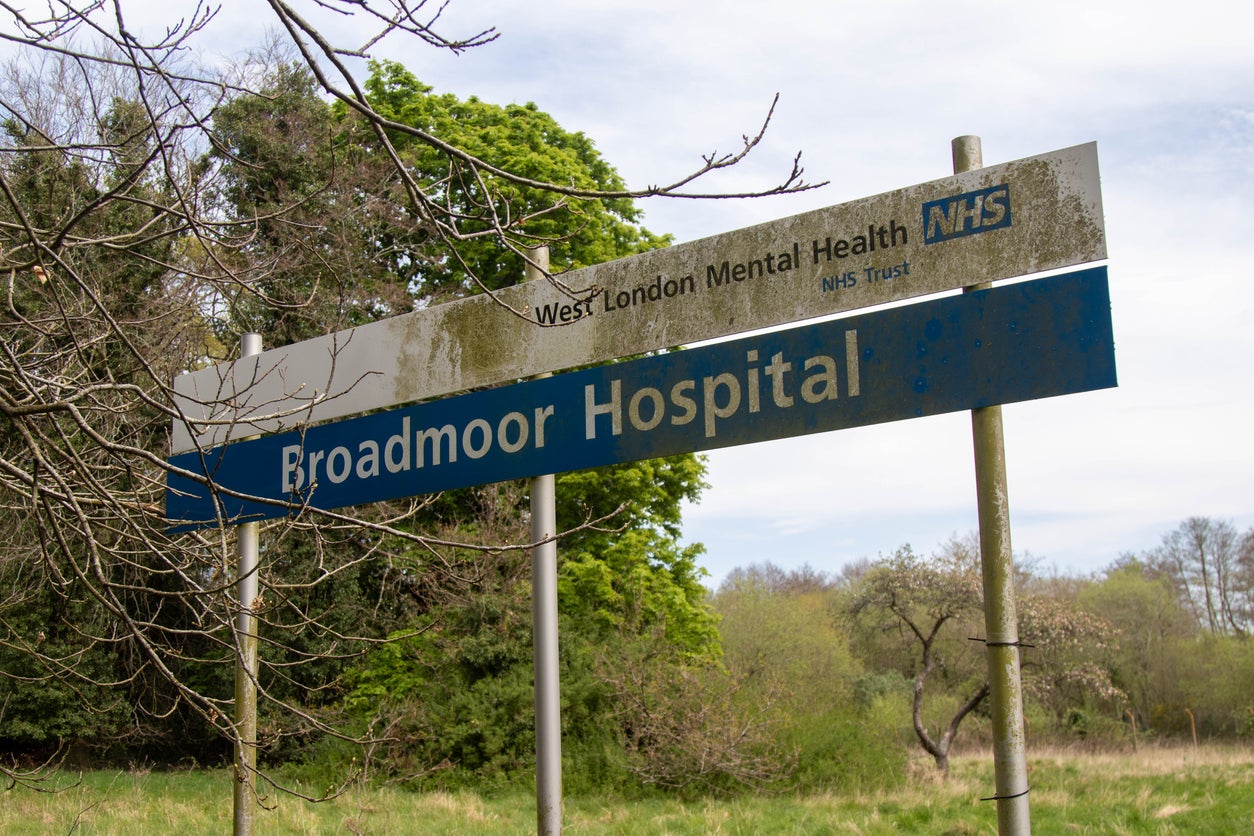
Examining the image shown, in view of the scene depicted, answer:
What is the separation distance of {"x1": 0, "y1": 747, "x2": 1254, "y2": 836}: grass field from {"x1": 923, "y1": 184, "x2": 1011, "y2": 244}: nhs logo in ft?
25.0

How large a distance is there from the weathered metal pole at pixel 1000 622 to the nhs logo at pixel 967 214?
5.2 inches

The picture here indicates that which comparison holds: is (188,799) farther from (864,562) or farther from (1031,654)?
(864,562)

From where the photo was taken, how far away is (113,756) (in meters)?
22.1

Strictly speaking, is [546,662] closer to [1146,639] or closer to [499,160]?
[499,160]

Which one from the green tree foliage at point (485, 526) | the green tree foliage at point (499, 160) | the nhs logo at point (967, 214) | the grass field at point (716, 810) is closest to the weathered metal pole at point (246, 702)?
the nhs logo at point (967, 214)

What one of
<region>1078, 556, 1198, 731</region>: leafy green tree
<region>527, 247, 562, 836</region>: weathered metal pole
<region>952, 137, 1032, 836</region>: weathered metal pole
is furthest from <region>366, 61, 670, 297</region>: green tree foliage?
<region>1078, 556, 1198, 731</region>: leafy green tree

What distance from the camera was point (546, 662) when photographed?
15.3 ft

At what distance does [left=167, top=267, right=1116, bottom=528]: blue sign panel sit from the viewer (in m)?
3.64

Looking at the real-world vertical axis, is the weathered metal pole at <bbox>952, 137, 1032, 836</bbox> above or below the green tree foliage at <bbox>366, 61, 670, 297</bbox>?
below

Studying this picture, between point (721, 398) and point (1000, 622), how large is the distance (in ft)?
4.36

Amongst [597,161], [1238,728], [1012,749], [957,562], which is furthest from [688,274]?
[1238,728]

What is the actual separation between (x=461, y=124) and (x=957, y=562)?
44.6ft

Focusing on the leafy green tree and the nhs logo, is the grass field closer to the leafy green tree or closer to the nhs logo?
the nhs logo

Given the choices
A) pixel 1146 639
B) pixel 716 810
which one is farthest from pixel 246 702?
pixel 1146 639
